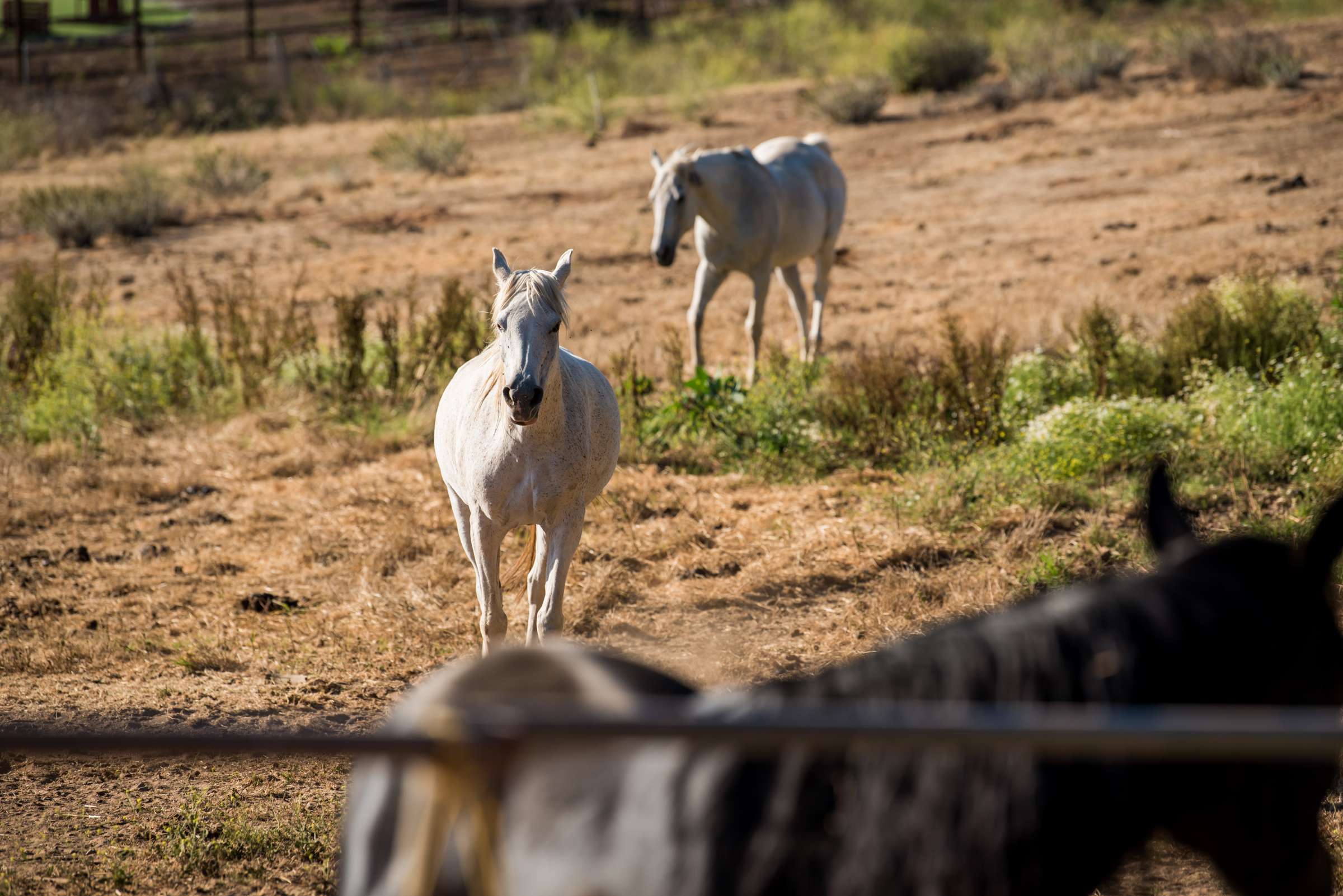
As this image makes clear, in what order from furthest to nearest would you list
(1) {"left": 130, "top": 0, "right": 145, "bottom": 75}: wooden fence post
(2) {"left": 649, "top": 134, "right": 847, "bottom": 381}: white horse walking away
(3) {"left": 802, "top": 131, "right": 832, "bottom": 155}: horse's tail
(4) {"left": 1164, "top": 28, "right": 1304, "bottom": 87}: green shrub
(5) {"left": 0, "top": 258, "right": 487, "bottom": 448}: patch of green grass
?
(1) {"left": 130, "top": 0, "right": 145, "bottom": 75}: wooden fence post → (4) {"left": 1164, "top": 28, "right": 1304, "bottom": 87}: green shrub → (3) {"left": 802, "top": 131, "right": 832, "bottom": 155}: horse's tail → (2) {"left": 649, "top": 134, "right": 847, "bottom": 381}: white horse walking away → (5) {"left": 0, "top": 258, "right": 487, "bottom": 448}: patch of green grass

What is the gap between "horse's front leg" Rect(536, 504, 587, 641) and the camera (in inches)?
184

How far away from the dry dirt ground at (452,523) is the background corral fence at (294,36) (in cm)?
1465

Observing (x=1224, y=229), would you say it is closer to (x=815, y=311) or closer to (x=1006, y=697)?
(x=815, y=311)

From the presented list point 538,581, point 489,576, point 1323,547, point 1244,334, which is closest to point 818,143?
point 1244,334

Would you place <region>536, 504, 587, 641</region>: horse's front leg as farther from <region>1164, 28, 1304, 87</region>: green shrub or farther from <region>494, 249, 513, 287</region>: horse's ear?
<region>1164, 28, 1304, 87</region>: green shrub

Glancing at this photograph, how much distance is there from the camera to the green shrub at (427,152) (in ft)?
59.2

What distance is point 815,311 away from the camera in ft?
34.0

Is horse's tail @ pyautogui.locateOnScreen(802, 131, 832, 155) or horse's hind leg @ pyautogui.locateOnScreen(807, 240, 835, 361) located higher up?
horse's tail @ pyautogui.locateOnScreen(802, 131, 832, 155)

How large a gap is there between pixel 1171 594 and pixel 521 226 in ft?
43.8

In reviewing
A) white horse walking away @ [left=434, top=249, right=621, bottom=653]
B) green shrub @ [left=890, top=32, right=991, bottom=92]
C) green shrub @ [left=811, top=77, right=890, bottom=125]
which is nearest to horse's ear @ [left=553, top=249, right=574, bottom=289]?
white horse walking away @ [left=434, top=249, right=621, bottom=653]

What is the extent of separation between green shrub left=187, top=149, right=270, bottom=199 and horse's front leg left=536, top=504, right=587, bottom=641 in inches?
583

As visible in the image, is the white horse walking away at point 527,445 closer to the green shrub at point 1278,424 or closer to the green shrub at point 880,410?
the green shrub at point 880,410

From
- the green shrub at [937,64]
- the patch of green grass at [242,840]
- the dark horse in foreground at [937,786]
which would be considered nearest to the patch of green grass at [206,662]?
the patch of green grass at [242,840]

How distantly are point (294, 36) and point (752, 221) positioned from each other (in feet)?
90.7
